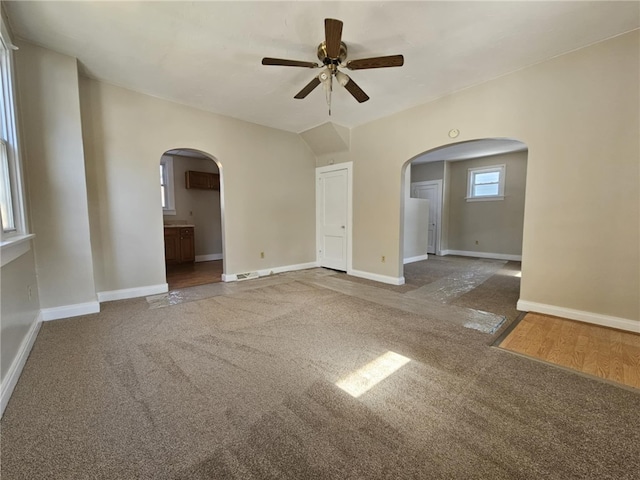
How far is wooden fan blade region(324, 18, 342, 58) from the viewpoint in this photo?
6.04 feet

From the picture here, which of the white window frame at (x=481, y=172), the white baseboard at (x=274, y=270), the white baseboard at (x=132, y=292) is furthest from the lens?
the white window frame at (x=481, y=172)

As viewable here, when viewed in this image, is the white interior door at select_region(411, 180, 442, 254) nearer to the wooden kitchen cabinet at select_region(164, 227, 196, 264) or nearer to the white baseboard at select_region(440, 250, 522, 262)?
the white baseboard at select_region(440, 250, 522, 262)

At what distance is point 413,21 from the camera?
221 cm

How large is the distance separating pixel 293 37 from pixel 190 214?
16.3ft

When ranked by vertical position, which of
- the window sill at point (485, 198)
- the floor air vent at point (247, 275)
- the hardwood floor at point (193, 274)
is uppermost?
the window sill at point (485, 198)

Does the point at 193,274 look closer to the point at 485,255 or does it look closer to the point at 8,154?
the point at 8,154

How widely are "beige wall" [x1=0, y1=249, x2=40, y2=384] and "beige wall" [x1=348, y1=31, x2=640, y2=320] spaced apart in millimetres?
Answer: 4607

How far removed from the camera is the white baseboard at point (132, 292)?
11.2 feet

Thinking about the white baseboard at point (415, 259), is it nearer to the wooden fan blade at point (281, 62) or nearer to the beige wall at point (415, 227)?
the beige wall at point (415, 227)

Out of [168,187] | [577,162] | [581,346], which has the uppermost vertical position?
[168,187]

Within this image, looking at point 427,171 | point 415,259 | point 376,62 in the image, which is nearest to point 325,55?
point 376,62

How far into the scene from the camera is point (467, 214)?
741 cm

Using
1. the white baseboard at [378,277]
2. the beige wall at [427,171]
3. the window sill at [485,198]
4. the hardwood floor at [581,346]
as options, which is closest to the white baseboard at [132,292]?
the white baseboard at [378,277]

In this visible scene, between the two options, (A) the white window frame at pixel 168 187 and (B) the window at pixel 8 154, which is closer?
(B) the window at pixel 8 154
